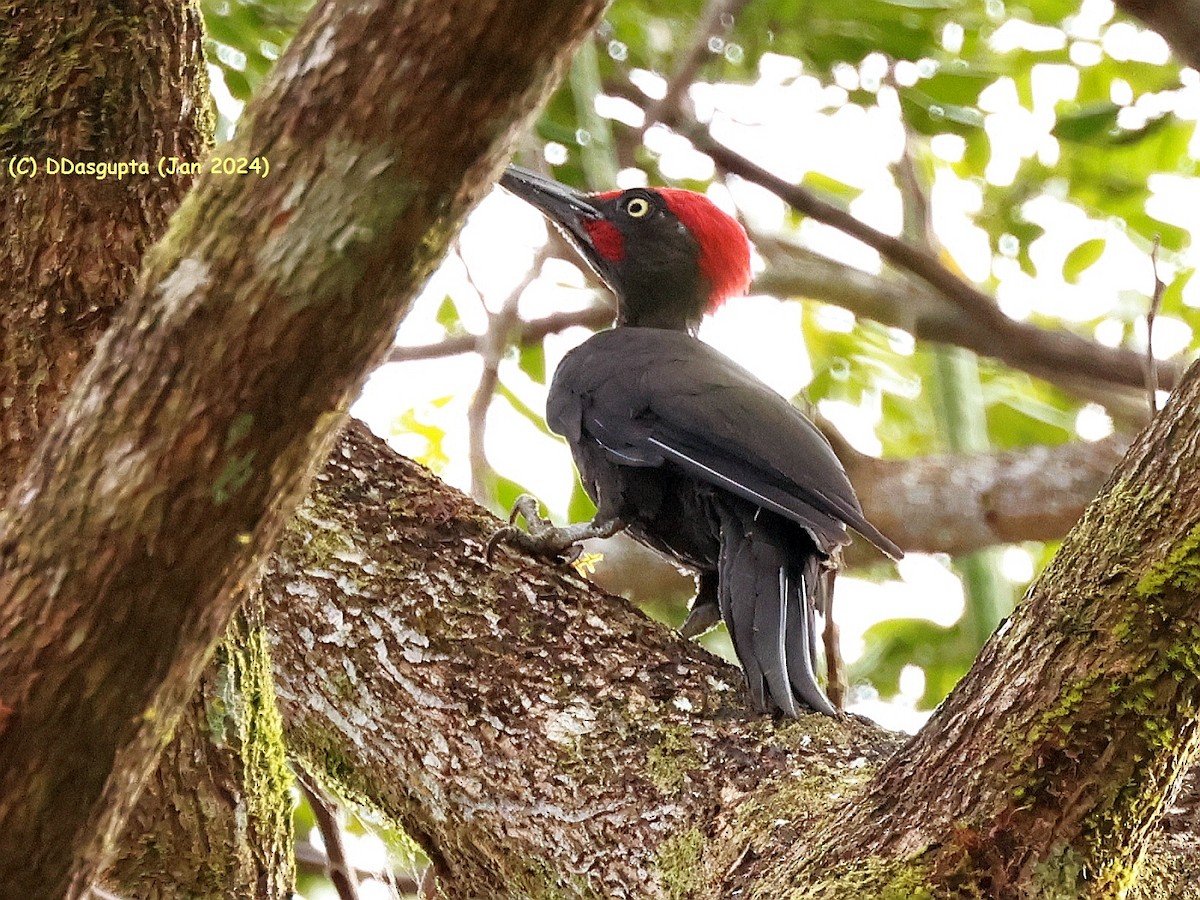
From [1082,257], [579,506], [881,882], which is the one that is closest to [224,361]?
[881,882]

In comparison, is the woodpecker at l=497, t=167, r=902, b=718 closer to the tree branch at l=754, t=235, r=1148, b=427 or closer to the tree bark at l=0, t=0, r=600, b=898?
the tree branch at l=754, t=235, r=1148, b=427

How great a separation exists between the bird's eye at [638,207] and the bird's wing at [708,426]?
20.7 inches

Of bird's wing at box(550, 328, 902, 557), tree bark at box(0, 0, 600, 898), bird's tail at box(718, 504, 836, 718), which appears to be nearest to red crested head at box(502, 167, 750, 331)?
bird's wing at box(550, 328, 902, 557)

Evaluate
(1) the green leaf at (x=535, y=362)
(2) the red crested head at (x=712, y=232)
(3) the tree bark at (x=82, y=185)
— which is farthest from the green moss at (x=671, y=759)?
(1) the green leaf at (x=535, y=362)

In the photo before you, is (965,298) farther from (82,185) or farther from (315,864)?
(82,185)

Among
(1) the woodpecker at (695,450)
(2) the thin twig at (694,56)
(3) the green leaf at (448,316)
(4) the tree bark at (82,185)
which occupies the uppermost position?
(2) the thin twig at (694,56)

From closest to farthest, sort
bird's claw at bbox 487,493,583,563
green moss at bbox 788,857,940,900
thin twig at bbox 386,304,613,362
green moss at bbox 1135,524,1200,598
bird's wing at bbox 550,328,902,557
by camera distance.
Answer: green moss at bbox 1135,524,1200,598, green moss at bbox 788,857,940,900, bird's claw at bbox 487,493,583,563, bird's wing at bbox 550,328,902,557, thin twig at bbox 386,304,613,362

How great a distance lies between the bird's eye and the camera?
420 centimetres

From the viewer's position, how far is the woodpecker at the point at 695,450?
296cm

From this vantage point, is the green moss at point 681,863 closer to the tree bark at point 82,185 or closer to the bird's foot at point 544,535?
the bird's foot at point 544,535

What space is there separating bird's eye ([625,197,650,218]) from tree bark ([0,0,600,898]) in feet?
9.42

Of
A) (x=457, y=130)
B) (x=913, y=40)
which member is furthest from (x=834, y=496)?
(x=457, y=130)

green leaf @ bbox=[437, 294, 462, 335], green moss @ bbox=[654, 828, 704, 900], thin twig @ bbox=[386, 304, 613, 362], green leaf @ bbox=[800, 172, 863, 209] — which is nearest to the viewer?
green moss @ bbox=[654, 828, 704, 900]

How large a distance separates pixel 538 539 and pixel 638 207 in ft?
5.11
